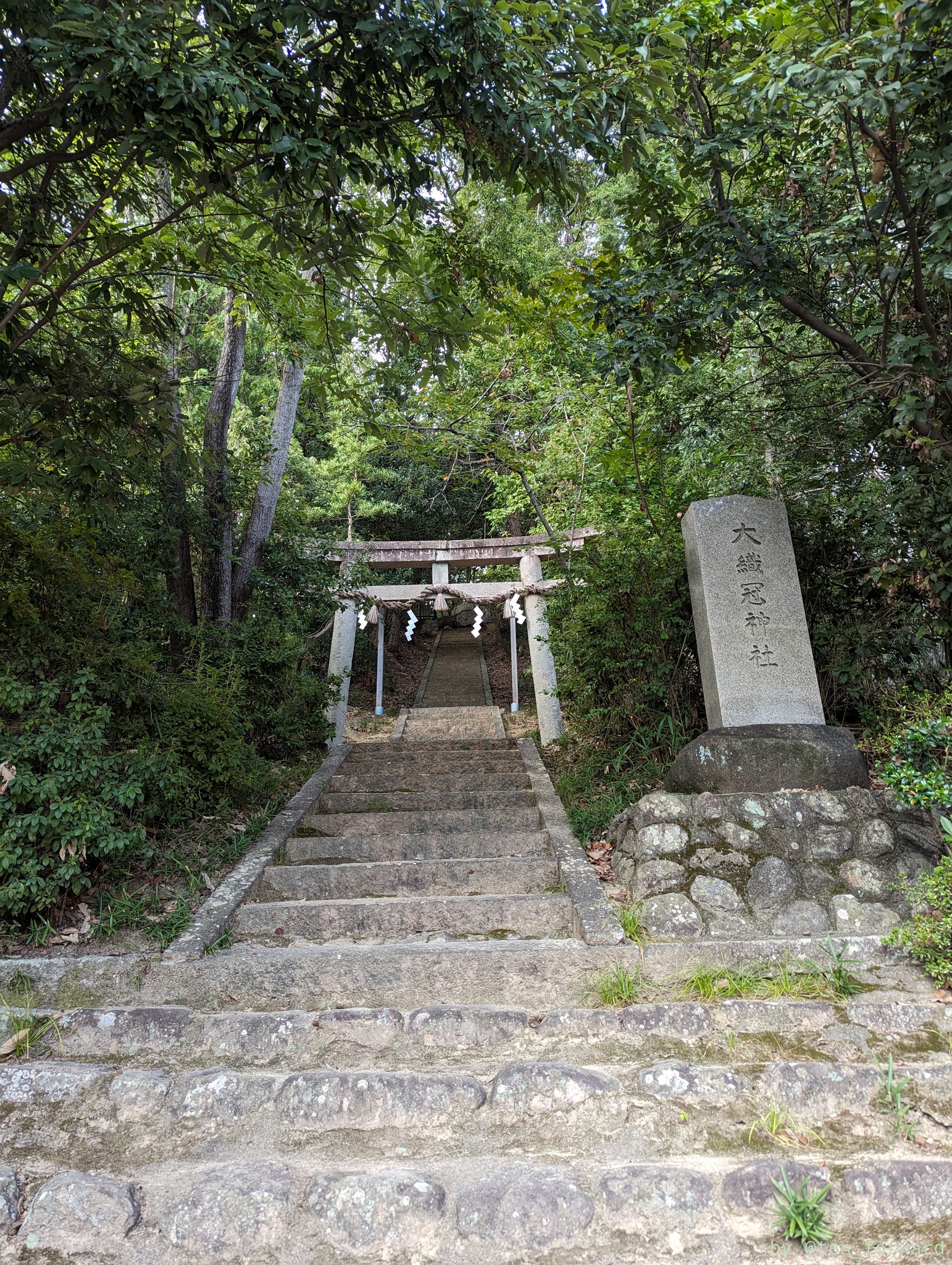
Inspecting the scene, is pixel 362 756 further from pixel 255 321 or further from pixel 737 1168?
pixel 737 1168

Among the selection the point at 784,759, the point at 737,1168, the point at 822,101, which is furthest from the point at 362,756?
the point at 822,101

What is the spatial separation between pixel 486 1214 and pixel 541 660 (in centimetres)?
906

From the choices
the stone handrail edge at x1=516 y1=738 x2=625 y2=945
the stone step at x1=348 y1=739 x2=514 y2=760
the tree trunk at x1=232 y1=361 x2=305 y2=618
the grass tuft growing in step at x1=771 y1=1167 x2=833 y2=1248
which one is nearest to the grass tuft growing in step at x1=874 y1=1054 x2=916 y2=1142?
the grass tuft growing in step at x1=771 y1=1167 x2=833 y2=1248

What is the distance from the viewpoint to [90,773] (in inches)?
157

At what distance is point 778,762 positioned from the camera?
430 cm

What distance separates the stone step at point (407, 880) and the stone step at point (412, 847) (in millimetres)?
336

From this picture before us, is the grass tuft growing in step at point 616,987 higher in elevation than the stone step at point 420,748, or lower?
lower

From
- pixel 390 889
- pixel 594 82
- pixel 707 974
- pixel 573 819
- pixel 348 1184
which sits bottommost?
pixel 348 1184

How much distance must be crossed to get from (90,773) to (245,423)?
859 cm

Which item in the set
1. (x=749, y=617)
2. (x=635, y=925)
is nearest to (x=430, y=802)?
(x=635, y=925)

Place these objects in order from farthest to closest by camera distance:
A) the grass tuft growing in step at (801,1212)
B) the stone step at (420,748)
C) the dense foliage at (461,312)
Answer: the stone step at (420,748), the dense foliage at (461,312), the grass tuft growing in step at (801,1212)

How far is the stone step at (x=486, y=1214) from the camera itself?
2.25 meters

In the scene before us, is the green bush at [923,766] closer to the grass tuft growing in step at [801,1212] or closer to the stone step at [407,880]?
the grass tuft growing in step at [801,1212]

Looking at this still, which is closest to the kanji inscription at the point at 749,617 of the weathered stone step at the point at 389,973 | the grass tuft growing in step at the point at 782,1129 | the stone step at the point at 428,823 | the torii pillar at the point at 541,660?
the weathered stone step at the point at 389,973
